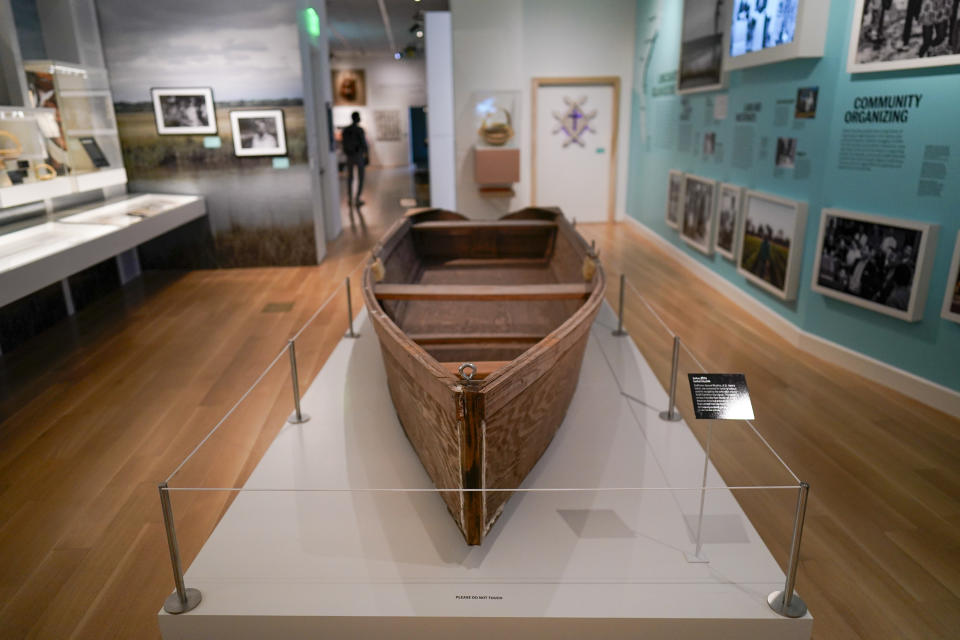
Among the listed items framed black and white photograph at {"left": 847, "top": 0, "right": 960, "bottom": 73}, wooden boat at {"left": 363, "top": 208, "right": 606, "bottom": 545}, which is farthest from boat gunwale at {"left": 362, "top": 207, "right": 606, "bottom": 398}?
framed black and white photograph at {"left": 847, "top": 0, "right": 960, "bottom": 73}

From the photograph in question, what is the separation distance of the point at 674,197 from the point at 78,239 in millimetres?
6914

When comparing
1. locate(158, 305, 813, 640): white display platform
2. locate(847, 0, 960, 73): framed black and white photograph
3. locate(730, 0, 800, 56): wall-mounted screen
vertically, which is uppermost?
locate(730, 0, 800, 56): wall-mounted screen

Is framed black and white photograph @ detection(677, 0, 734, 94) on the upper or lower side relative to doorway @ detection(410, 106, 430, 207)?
upper

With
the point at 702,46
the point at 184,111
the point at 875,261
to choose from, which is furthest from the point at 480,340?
the point at 184,111

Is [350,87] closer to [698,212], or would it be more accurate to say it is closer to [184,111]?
[184,111]

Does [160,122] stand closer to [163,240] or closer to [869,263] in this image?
[163,240]

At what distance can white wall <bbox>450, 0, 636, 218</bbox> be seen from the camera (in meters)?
10.1

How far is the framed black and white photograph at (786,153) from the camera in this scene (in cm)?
553

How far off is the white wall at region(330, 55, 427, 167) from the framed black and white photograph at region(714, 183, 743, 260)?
16412mm

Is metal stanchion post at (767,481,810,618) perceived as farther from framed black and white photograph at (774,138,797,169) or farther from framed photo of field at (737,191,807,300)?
framed black and white photograph at (774,138,797,169)

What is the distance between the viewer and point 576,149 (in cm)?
1111

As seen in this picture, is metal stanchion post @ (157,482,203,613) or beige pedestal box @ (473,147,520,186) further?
beige pedestal box @ (473,147,520,186)

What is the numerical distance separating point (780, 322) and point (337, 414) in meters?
4.11

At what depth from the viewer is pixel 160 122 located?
8.00m
